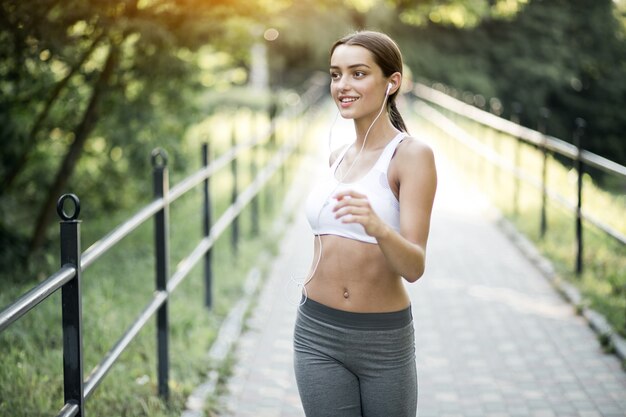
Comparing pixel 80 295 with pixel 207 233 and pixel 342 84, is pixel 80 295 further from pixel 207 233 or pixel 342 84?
pixel 207 233

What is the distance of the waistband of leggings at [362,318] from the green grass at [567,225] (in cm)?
359

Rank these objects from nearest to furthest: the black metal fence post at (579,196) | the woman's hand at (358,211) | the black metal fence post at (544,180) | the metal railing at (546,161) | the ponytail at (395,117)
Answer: the woman's hand at (358,211), the ponytail at (395,117), the metal railing at (546,161), the black metal fence post at (579,196), the black metal fence post at (544,180)

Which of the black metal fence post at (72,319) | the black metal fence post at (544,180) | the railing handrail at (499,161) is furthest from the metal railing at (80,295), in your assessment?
the black metal fence post at (544,180)

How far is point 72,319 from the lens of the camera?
10.7 feet

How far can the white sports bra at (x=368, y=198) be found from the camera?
2.84 metres

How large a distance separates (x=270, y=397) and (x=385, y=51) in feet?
9.27

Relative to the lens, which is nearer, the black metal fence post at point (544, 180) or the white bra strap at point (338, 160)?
the white bra strap at point (338, 160)

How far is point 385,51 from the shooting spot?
2.94 meters

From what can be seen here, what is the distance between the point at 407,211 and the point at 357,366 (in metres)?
0.56

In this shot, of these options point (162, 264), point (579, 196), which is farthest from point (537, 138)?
point (162, 264)

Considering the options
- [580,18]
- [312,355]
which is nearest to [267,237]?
[312,355]

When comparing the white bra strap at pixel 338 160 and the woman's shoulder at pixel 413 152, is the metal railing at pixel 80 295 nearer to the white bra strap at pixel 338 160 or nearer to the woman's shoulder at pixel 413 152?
the white bra strap at pixel 338 160

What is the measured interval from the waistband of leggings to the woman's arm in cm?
24

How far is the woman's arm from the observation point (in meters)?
2.47
